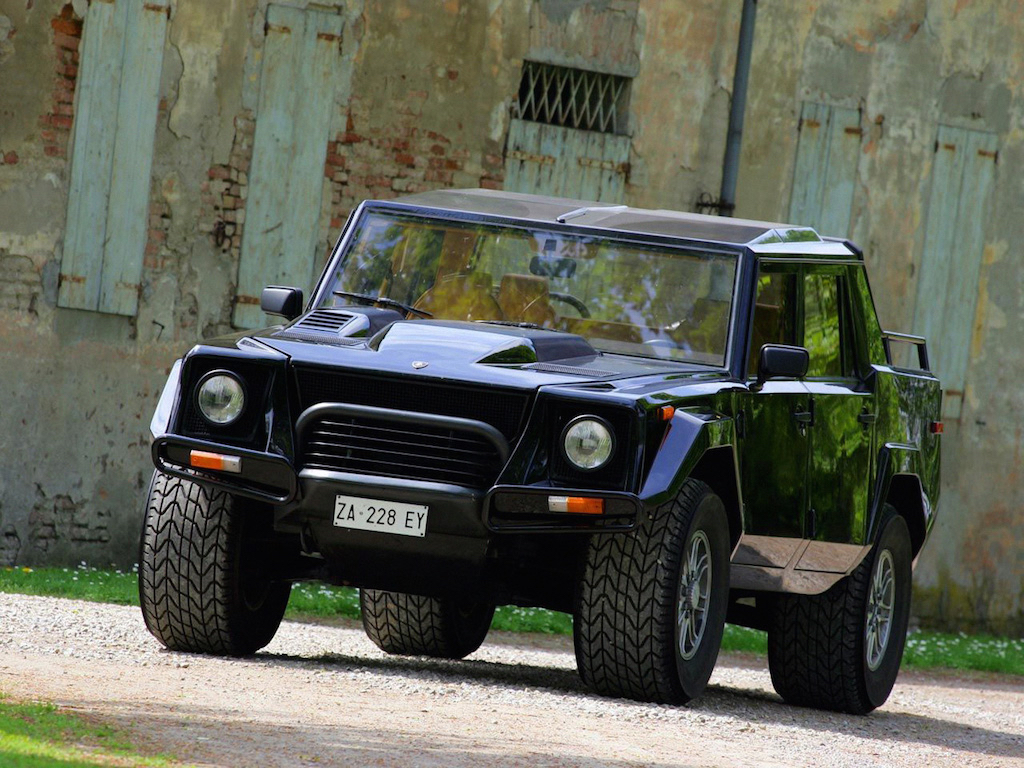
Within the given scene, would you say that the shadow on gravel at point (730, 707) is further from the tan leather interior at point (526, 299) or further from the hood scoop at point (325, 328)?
the tan leather interior at point (526, 299)

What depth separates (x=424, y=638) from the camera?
957 centimetres

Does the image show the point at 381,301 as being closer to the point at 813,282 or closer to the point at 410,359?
the point at 410,359

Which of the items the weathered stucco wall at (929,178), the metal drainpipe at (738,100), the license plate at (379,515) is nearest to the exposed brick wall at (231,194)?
the metal drainpipe at (738,100)

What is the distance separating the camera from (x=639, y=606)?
7.06m

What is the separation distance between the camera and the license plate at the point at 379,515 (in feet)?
22.8

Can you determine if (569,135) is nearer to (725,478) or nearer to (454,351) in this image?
(725,478)

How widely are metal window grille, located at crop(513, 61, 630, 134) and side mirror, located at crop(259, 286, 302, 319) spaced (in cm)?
791

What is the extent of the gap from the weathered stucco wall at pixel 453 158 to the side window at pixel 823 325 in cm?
643

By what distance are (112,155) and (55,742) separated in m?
9.15

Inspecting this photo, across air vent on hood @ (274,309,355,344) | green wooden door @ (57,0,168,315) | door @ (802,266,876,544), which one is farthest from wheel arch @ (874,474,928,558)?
green wooden door @ (57,0,168,315)

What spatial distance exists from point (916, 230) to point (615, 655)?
11.5 metres

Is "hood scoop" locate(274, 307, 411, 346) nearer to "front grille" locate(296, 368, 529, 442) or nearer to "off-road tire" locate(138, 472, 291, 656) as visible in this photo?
"front grille" locate(296, 368, 529, 442)

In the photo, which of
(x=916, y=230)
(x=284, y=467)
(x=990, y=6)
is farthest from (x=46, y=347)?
(x=990, y=6)

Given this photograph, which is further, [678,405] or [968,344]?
[968,344]
